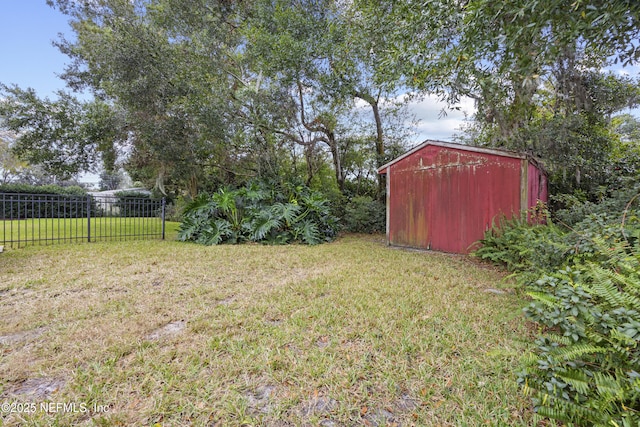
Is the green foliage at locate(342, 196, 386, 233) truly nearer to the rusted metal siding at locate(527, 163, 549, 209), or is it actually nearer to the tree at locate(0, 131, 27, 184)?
the rusted metal siding at locate(527, 163, 549, 209)

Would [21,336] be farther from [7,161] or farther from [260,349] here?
[7,161]

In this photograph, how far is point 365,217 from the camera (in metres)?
8.45

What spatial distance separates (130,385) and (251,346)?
681mm

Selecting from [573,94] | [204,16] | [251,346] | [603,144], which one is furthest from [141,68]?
[603,144]

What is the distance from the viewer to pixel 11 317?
2.33 m

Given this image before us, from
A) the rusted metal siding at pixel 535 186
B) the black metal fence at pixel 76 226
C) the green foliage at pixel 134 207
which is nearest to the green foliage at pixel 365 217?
the rusted metal siding at pixel 535 186

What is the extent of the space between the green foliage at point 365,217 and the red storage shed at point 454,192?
79.1 inches

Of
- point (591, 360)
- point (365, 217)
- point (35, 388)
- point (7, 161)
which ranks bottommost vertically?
point (35, 388)

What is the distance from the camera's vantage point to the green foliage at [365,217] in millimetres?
8447

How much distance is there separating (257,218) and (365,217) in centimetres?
344

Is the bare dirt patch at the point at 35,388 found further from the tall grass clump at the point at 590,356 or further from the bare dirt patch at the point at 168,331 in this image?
the tall grass clump at the point at 590,356

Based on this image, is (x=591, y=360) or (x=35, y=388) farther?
(x=35, y=388)

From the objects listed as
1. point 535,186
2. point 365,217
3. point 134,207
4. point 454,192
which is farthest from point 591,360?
point 134,207

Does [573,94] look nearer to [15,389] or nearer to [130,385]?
[130,385]
